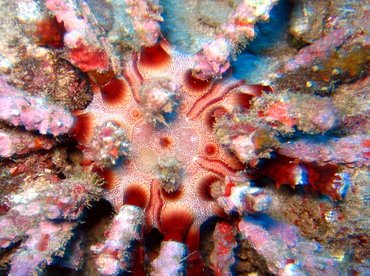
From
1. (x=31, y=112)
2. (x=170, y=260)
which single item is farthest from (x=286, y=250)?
(x=31, y=112)

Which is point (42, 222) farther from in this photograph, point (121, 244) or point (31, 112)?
point (31, 112)

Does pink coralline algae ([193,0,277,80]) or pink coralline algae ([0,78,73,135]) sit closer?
pink coralline algae ([0,78,73,135])

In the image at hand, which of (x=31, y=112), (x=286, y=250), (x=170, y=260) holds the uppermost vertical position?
(x=31, y=112)

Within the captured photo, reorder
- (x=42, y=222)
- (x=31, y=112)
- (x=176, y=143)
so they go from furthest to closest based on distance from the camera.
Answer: (x=176, y=143)
(x=42, y=222)
(x=31, y=112)

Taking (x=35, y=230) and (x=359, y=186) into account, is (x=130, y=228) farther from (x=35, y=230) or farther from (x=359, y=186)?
(x=359, y=186)

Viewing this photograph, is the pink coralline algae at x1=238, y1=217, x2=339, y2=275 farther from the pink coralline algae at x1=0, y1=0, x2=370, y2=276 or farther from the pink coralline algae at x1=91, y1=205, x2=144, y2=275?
the pink coralline algae at x1=91, y1=205, x2=144, y2=275

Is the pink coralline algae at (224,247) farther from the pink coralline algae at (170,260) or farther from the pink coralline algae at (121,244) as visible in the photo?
the pink coralline algae at (121,244)

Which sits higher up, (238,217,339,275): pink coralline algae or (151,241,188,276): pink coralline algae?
(238,217,339,275): pink coralline algae

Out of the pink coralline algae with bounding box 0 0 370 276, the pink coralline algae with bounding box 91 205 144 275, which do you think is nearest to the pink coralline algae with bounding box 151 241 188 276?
the pink coralline algae with bounding box 0 0 370 276

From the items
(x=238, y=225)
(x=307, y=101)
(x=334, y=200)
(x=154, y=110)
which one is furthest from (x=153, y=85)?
(x=334, y=200)
